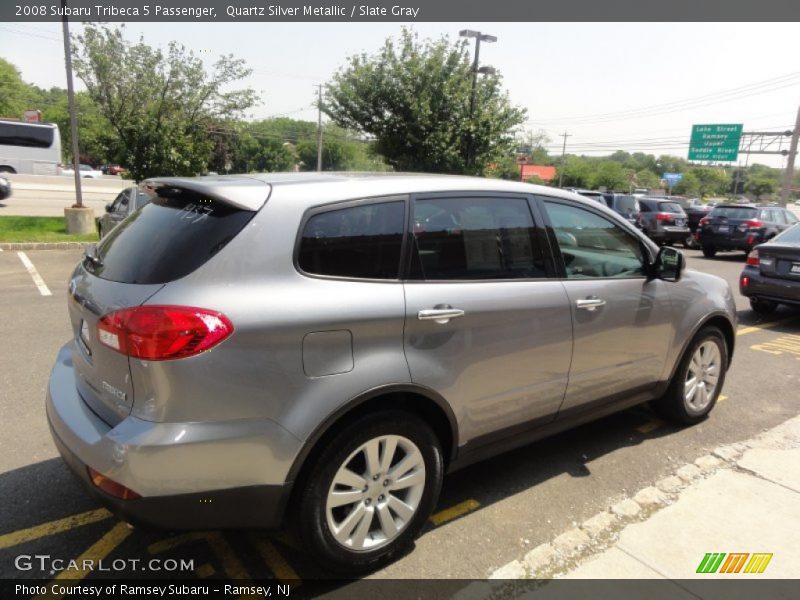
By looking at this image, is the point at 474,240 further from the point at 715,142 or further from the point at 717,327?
the point at 715,142

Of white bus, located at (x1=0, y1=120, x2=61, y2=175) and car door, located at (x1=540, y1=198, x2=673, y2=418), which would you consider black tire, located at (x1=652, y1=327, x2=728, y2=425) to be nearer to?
car door, located at (x1=540, y1=198, x2=673, y2=418)

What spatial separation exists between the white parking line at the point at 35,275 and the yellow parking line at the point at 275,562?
661 centimetres

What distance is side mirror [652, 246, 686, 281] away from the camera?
11.9 feet

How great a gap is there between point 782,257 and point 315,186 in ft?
24.8

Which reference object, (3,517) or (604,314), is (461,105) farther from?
(3,517)

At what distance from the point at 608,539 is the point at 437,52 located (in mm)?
16444

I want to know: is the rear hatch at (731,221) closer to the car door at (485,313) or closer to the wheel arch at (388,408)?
the car door at (485,313)

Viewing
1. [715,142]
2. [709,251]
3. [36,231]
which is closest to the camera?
[36,231]

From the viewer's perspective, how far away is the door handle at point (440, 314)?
248 cm

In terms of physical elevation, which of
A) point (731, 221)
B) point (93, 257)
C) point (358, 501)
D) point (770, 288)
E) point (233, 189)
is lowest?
point (358, 501)

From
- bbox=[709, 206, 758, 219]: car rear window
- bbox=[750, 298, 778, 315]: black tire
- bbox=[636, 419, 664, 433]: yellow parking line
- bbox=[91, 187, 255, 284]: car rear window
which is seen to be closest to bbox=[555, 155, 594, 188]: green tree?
bbox=[709, 206, 758, 219]: car rear window

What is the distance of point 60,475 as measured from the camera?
Answer: 126 inches

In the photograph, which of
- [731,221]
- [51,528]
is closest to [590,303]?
[51,528]

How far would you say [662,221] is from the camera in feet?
60.4
